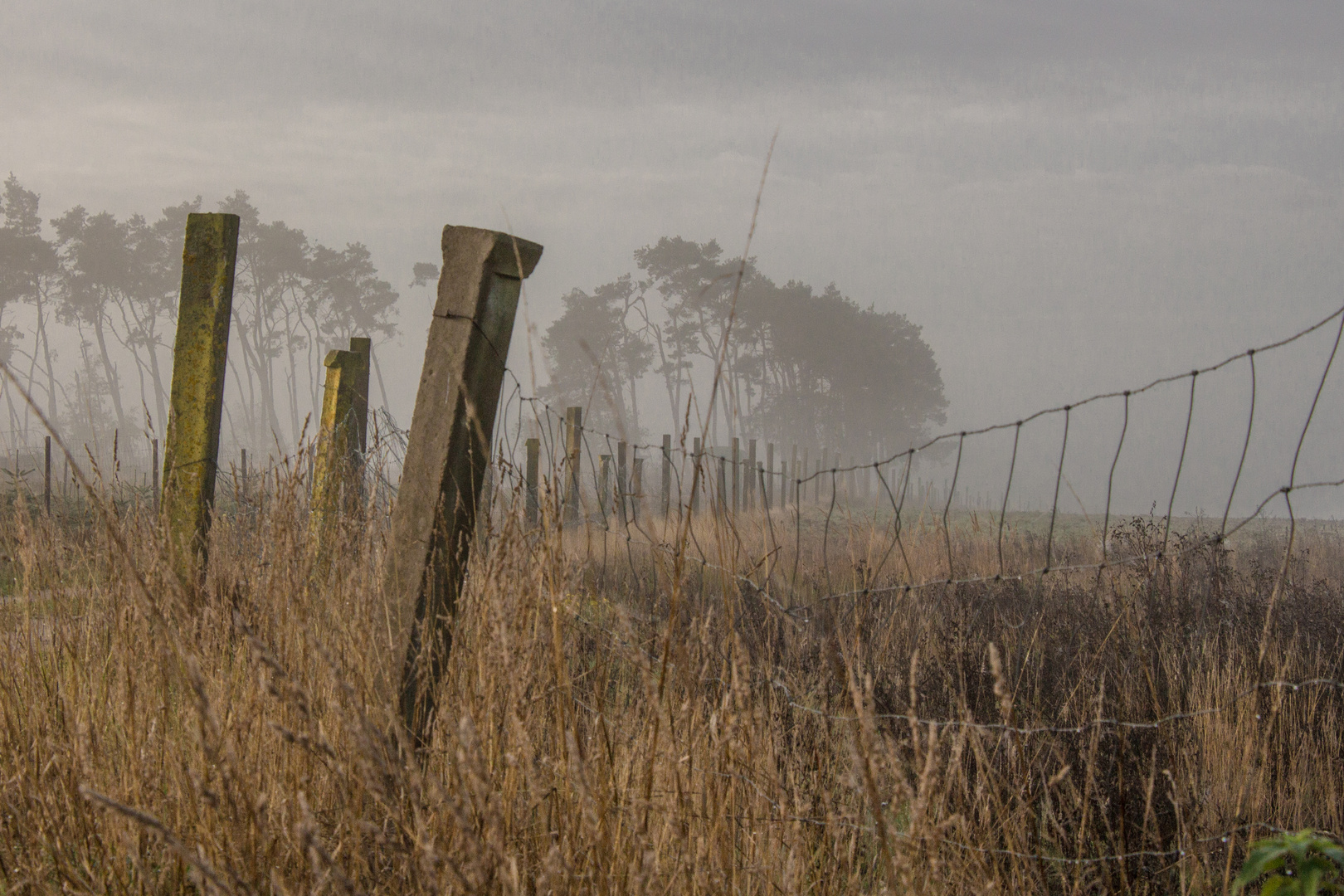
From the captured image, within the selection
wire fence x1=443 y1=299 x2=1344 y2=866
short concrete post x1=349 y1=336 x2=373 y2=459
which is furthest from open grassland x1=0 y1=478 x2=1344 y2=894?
short concrete post x1=349 y1=336 x2=373 y2=459

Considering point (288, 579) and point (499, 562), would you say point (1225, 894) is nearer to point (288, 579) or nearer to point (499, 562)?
point (499, 562)

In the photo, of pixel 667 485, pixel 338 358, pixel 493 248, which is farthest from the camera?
pixel 667 485

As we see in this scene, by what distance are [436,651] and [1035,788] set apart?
6.44ft

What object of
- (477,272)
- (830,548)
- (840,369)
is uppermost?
(840,369)

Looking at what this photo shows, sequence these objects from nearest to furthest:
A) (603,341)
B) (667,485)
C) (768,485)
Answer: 1. (667,485)
2. (768,485)
3. (603,341)

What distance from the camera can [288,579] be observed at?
2.20m

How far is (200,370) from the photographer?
4652mm

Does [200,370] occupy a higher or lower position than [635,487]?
higher

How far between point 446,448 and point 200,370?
3086 millimetres

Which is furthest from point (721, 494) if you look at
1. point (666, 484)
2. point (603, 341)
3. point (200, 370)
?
point (603, 341)

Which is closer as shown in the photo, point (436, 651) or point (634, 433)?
point (436, 651)

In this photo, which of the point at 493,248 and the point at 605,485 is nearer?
the point at 493,248

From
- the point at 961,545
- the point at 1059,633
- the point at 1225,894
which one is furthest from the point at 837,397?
the point at 1225,894

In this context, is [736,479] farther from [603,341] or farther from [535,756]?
[603,341]
